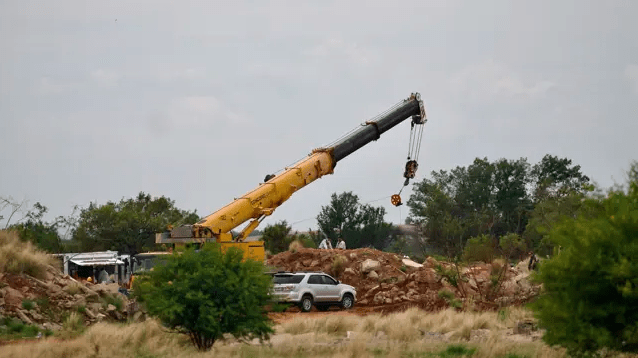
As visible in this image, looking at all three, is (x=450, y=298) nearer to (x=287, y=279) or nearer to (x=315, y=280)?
(x=315, y=280)

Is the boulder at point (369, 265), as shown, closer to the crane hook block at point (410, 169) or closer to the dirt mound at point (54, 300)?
the crane hook block at point (410, 169)

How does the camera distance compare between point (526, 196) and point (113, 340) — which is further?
point (526, 196)

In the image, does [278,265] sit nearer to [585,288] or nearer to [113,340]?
[113,340]

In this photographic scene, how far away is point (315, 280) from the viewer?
38.2 meters

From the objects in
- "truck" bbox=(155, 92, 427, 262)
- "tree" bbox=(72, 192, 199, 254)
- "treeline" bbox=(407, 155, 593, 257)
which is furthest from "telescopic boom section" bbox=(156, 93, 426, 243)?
"treeline" bbox=(407, 155, 593, 257)

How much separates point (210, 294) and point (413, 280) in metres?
23.0

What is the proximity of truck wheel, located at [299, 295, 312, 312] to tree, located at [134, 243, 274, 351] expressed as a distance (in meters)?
15.6

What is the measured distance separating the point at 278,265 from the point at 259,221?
32.6 feet

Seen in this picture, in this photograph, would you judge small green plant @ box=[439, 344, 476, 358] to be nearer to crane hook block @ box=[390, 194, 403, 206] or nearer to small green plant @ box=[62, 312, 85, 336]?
small green plant @ box=[62, 312, 85, 336]

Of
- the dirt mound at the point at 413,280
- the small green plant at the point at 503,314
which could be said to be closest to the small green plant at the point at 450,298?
the dirt mound at the point at 413,280

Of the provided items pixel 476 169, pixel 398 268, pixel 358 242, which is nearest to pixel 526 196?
pixel 476 169

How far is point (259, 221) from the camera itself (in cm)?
3666

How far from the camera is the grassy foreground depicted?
2078 centimetres

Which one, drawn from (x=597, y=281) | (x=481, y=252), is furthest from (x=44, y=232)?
(x=597, y=281)
